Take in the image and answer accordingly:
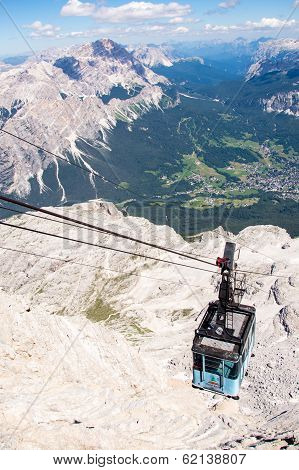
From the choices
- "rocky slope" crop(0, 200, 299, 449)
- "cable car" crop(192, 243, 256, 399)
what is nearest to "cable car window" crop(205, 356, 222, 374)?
"cable car" crop(192, 243, 256, 399)

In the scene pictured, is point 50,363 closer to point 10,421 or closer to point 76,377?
point 76,377

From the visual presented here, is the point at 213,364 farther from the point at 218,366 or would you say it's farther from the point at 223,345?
the point at 223,345

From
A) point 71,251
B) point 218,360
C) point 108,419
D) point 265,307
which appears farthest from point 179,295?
point 218,360

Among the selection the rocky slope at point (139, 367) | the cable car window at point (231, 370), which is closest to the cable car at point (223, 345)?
the cable car window at point (231, 370)

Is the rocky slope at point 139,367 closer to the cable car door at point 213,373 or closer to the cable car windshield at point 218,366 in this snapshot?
the cable car door at point 213,373

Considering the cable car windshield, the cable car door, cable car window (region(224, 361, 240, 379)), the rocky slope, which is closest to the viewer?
cable car window (region(224, 361, 240, 379))

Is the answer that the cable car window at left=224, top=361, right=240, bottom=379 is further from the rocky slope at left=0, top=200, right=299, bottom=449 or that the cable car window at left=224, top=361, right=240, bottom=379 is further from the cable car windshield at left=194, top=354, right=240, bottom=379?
the rocky slope at left=0, top=200, right=299, bottom=449

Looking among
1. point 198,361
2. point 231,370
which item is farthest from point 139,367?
point 231,370
